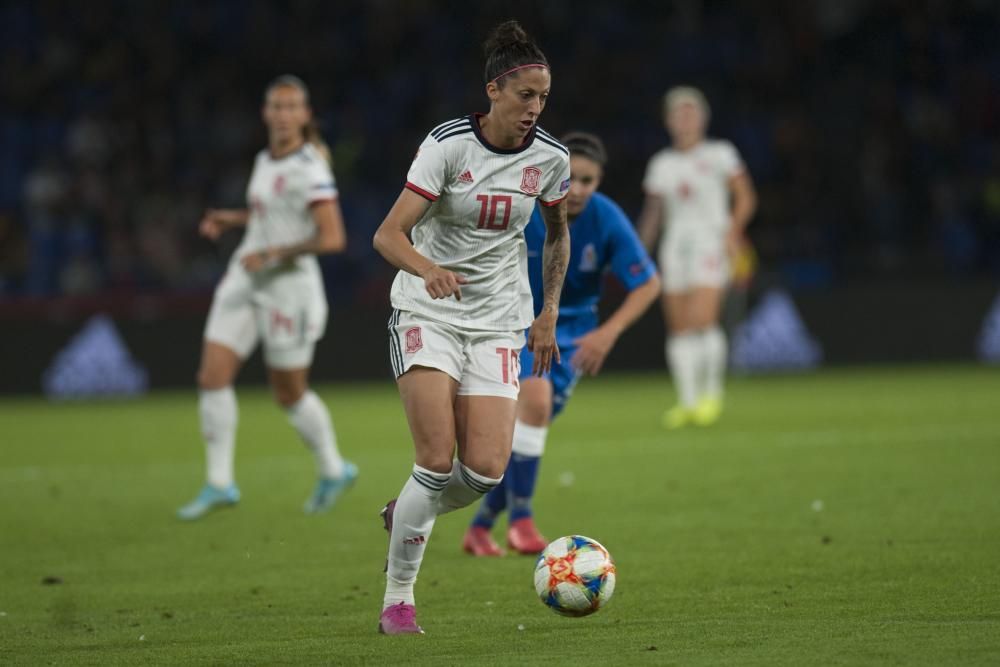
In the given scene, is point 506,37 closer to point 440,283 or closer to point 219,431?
point 440,283

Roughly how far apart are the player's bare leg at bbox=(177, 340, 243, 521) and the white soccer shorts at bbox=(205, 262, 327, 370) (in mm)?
87

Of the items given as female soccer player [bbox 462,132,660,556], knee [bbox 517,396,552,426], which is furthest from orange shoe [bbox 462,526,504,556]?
knee [bbox 517,396,552,426]

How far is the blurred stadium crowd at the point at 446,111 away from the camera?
65.1 feet

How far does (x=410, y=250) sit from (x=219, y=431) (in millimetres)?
4095

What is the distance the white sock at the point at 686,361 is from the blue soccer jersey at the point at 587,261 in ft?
19.6

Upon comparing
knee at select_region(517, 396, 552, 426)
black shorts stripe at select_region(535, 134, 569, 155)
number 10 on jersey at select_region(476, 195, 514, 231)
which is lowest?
knee at select_region(517, 396, 552, 426)

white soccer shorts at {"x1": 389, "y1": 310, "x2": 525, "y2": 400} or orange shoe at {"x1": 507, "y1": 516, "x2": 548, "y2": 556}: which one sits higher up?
white soccer shorts at {"x1": 389, "y1": 310, "x2": 525, "y2": 400}

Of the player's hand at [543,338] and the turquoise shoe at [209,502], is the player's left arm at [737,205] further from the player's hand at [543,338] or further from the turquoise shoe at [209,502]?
the player's hand at [543,338]

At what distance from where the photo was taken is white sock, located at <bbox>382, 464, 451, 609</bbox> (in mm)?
5398

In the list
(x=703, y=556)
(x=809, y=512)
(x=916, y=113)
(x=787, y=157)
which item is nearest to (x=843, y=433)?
(x=809, y=512)

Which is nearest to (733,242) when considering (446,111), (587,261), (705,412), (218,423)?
(705,412)

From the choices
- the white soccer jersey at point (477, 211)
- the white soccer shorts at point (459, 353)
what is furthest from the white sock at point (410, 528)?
the white soccer jersey at point (477, 211)

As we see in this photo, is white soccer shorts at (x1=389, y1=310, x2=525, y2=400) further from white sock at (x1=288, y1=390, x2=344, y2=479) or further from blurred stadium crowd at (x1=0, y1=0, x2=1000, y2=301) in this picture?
blurred stadium crowd at (x1=0, y1=0, x2=1000, y2=301)

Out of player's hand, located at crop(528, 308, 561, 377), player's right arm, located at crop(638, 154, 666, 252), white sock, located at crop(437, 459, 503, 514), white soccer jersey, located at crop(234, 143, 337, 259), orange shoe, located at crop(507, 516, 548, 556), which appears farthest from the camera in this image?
player's right arm, located at crop(638, 154, 666, 252)
